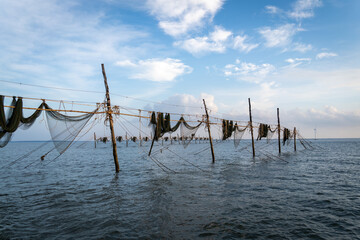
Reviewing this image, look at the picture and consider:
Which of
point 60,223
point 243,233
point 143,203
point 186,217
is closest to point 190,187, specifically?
point 143,203

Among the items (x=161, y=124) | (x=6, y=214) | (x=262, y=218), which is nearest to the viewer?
(x=262, y=218)

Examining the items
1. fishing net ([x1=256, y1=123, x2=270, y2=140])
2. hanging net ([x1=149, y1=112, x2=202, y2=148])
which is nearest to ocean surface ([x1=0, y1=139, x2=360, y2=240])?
hanging net ([x1=149, y1=112, x2=202, y2=148])

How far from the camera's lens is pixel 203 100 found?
23.6m

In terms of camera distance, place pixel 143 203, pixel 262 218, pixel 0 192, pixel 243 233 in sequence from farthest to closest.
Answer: pixel 0 192
pixel 143 203
pixel 262 218
pixel 243 233

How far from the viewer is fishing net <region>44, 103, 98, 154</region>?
1178 cm

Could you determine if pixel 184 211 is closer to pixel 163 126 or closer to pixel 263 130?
pixel 163 126

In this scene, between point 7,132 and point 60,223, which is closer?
point 60,223

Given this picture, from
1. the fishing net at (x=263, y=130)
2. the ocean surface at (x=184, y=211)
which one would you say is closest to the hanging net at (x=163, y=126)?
the ocean surface at (x=184, y=211)

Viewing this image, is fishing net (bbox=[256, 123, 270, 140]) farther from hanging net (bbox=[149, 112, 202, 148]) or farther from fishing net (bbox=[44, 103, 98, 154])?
fishing net (bbox=[44, 103, 98, 154])

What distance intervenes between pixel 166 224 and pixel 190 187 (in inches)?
229

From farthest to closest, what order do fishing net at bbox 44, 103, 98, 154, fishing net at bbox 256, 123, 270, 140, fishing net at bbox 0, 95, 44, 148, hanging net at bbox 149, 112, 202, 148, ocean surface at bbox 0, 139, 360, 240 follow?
fishing net at bbox 256, 123, 270, 140, hanging net at bbox 149, 112, 202, 148, fishing net at bbox 44, 103, 98, 154, fishing net at bbox 0, 95, 44, 148, ocean surface at bbox 0, 139, 360, 240

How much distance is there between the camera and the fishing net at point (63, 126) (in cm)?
1178

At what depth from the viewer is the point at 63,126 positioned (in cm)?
1223

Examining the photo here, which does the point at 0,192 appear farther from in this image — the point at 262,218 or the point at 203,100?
the point at 203,100
